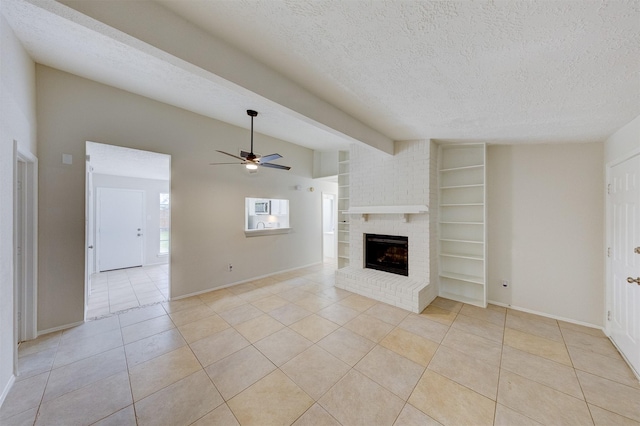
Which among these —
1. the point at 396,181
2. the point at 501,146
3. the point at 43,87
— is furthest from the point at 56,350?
the point at 501,146

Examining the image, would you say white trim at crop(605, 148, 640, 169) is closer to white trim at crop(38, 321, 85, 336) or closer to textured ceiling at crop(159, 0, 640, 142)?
textured ceiling at crop(159, 0, 640, 142)

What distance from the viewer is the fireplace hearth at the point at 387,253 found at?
405cm

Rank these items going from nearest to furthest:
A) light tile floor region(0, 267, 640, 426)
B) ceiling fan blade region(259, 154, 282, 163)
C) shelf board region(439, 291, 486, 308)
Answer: light tile floor region(0, 267, 640, 426), ceiling fan blade region(259, 154, 282, 163), shelf board region(439, 291, 486, 308)

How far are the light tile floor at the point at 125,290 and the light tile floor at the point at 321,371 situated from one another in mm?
452

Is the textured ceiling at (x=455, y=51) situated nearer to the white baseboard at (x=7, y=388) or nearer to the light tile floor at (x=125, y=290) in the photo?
the white baseboard at (x=7, y=388)

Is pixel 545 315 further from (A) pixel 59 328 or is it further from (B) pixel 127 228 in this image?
(B) pixel 127 228

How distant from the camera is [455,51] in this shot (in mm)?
1598

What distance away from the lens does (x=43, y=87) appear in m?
2.68

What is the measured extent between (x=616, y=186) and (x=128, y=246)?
9.25 meters

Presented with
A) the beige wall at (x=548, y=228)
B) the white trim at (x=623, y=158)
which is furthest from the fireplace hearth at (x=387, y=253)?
the white trim at (x=623, y=158)

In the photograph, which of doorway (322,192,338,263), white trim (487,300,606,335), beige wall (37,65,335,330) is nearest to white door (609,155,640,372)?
white trim (487,300,606,335)

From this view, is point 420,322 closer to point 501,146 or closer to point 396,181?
point 396,181

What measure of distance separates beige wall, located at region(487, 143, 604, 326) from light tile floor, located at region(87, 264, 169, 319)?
5.67 meters

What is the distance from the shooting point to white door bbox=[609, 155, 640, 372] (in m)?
2.25
